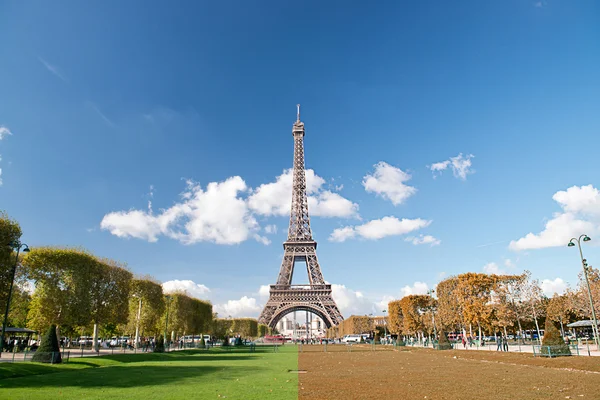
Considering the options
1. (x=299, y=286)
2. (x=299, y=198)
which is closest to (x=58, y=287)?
(x=299, y=286)

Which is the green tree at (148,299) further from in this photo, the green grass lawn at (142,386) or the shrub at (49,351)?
the green grass lawn at (142,386)

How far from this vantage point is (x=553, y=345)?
95.7 ft

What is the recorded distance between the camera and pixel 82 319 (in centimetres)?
3484

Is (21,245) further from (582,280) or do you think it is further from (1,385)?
(582,280)

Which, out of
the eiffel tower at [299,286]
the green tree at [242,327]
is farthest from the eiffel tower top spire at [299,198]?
the green tree at [242,327]

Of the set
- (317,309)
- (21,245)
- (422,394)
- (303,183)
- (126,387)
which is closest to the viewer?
(422,394)

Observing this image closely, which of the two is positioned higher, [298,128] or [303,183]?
[298,128]

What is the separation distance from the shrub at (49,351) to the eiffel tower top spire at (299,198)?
67.7m

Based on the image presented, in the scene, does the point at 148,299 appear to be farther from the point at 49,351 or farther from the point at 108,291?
the point at 49,351

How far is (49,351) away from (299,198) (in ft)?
251

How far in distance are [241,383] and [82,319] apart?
24854 millimetres

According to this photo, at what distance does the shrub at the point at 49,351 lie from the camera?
25531 millimetres

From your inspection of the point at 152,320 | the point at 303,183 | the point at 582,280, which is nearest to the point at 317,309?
the point at 303,183

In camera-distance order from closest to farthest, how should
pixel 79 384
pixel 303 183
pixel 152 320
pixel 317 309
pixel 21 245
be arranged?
pixel 79 384, pixel 21 245, pixel 152 320, pixel 317 309, pixel 303 183
